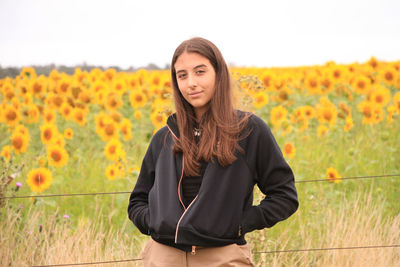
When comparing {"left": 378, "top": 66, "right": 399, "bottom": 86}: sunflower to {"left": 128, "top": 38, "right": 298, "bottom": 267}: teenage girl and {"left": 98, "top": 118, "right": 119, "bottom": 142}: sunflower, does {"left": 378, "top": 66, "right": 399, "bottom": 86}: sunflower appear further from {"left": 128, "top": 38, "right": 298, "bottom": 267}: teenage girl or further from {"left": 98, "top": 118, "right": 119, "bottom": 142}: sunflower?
{"left": 128, "top": 38, "right": 298, "bottom": 267}: teenage girl

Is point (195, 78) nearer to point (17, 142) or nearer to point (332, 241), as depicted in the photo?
point (332, 241)

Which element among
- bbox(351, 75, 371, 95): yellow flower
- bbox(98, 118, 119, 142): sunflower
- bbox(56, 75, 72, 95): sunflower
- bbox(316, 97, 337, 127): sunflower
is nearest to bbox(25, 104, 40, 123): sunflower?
bbox(56, 75, 72, 95): sunflower

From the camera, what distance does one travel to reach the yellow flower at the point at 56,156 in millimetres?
5051

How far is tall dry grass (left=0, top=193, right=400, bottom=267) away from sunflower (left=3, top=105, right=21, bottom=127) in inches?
104

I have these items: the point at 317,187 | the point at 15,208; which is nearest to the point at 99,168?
the point at 15,208

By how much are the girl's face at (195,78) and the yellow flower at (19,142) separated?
11.5 ft

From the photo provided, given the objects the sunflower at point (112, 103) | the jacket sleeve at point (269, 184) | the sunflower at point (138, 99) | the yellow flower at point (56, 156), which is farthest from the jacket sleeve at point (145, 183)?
the sunflower at point (138, 99)

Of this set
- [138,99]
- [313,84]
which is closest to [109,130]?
[138,99]

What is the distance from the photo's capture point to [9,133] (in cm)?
761

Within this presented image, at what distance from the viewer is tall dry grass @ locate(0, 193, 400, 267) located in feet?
11.8

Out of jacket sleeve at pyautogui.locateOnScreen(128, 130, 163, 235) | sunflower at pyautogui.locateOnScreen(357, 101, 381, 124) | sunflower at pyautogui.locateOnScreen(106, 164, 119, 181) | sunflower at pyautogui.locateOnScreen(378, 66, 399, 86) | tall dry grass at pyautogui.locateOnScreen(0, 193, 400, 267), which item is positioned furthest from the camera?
sunflower at pyautogui.locateOnScreen(378, 66, 399, 86)

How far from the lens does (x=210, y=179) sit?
7.41 ft

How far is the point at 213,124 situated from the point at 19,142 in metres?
3.65

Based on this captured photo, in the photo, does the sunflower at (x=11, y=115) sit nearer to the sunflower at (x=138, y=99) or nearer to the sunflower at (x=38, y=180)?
the sunflower at (x=138, y=99)
